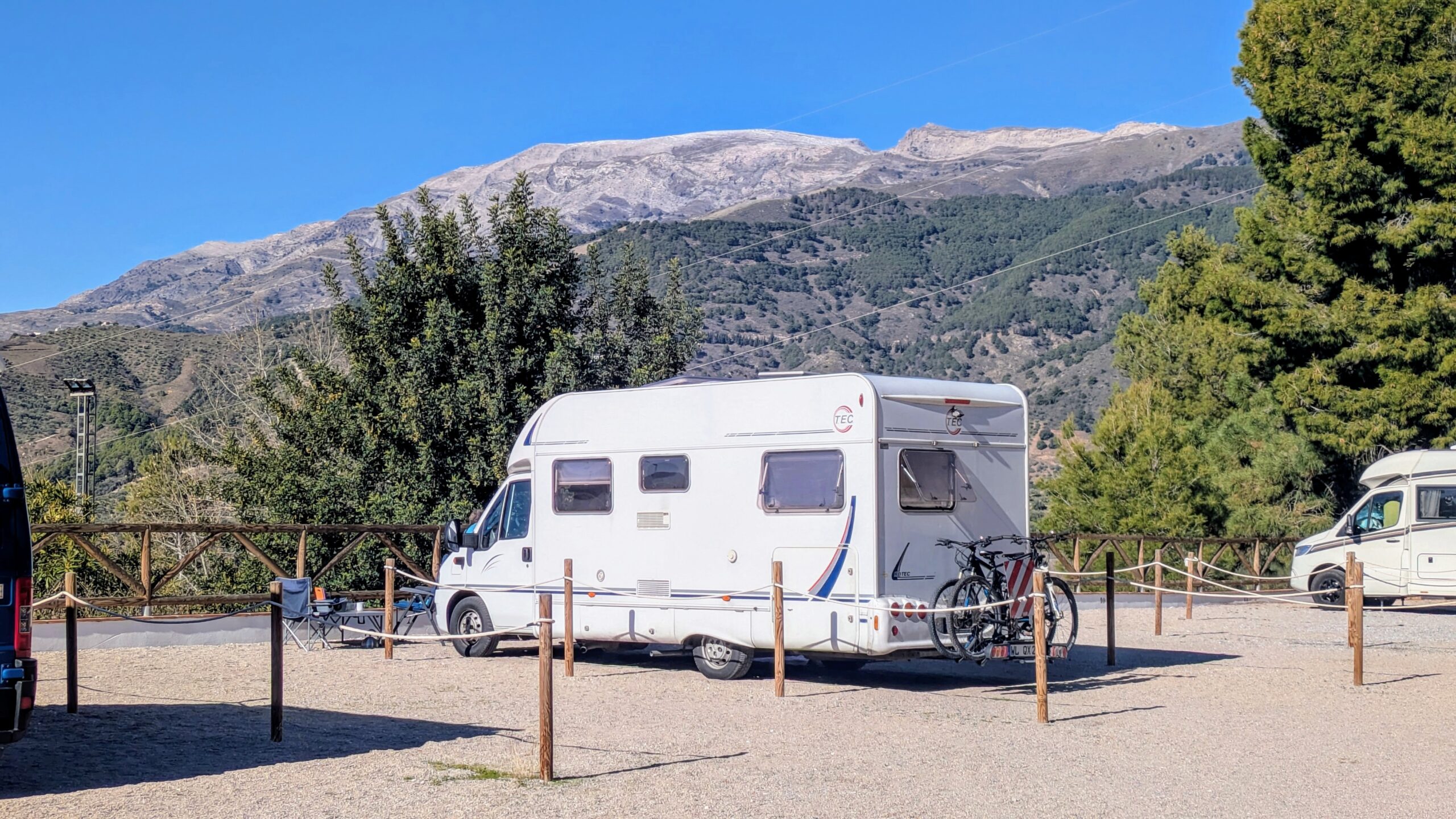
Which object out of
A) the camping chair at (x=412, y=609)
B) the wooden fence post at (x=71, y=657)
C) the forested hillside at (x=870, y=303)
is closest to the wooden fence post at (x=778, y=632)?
the wooden fence post at (x=71, y=657)

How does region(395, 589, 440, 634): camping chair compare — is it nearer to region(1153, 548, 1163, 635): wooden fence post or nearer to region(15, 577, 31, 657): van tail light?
region(1153, 548, 1163, 635): wooden fence post

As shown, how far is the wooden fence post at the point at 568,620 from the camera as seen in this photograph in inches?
491

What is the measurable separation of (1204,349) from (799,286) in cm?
9932

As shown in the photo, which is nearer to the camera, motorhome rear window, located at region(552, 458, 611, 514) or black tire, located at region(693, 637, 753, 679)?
black tire, located at region(693, 637, 753, 679)

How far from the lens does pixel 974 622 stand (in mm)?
11930

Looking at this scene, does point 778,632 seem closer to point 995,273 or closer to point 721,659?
point 721,659

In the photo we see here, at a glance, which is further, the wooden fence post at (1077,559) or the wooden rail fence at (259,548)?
the wooden fence post at (1077,559)

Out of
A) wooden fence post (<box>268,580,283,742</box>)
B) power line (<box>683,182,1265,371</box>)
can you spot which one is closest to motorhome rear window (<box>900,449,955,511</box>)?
wooden fence post (<box>268,580,283,742</box>)

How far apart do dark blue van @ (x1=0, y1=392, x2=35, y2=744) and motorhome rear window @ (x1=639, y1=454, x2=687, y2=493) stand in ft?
21.1

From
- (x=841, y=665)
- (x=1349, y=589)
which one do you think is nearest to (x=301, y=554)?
(x=841, y=665)

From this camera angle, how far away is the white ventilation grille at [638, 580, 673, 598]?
13016 mm

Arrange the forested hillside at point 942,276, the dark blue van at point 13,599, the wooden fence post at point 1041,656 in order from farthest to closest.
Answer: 1. the forested hillside at point 942,276
2. the wooden fence post at point 1041,656
3. the dark blue van at point 13,599

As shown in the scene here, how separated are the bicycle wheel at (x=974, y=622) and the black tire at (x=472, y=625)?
17.4 ft

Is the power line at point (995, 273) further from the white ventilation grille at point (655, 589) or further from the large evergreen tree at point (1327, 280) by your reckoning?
the white ventilation grille at point (655, 589)
